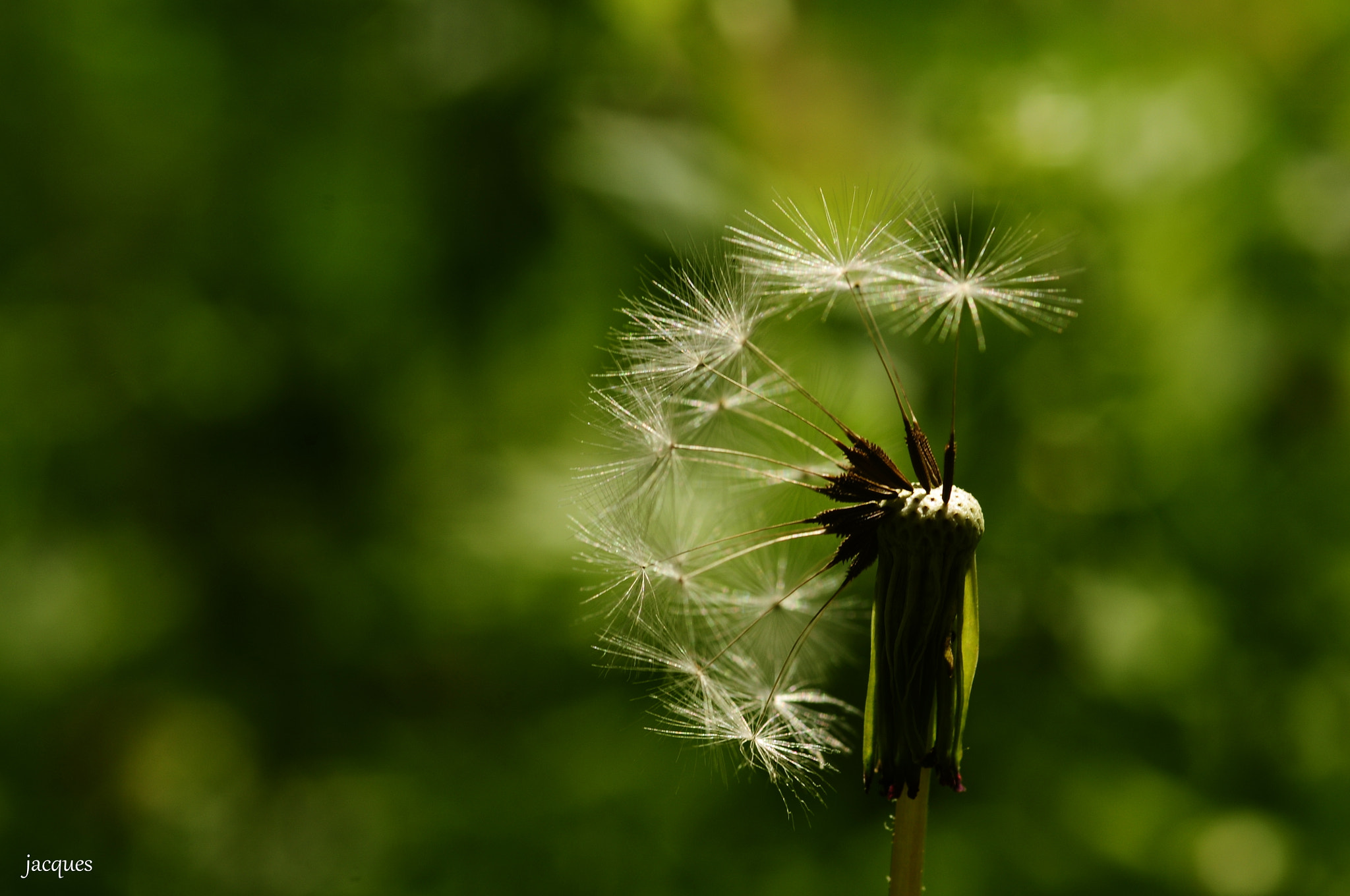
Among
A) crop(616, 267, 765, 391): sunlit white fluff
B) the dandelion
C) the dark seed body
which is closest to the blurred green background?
the dandelion

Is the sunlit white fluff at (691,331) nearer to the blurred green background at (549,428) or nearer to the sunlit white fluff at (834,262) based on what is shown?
the sunlit white fluff at (834,262)

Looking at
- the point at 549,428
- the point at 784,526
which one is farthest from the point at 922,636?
the point at 549,428

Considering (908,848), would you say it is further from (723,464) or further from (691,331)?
(691,331)

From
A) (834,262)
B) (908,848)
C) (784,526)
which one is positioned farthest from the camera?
(834,262)

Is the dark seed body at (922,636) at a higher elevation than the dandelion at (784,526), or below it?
below

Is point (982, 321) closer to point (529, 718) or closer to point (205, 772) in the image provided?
point (529, 718)

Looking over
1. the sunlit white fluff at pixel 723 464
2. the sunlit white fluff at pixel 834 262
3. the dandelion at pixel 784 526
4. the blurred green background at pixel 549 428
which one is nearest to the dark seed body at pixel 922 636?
the dandelion at pixel 784 526

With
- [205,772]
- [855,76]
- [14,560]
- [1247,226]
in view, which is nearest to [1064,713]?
[1247,226]
